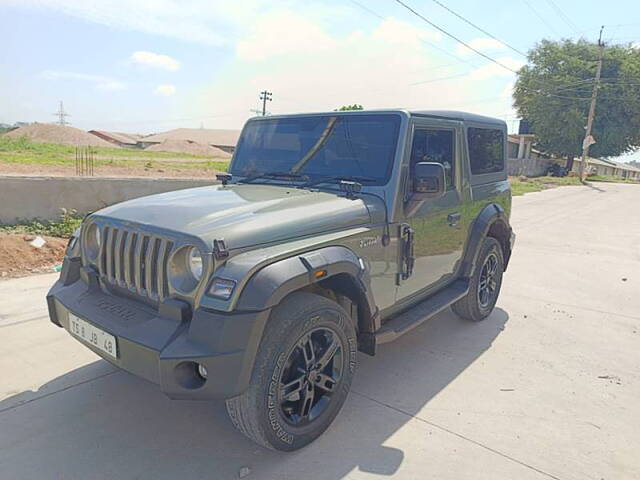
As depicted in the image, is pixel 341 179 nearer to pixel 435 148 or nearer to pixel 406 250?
pixel 406 250

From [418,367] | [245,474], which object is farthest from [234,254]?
[418,367]

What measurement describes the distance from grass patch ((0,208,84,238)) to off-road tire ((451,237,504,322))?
540 centimetres

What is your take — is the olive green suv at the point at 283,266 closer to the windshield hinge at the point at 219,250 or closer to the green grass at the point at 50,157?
the windshield hinge at the point at 219,250

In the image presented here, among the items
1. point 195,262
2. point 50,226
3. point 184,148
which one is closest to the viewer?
point 195,262

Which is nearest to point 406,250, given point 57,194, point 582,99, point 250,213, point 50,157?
point 250,213

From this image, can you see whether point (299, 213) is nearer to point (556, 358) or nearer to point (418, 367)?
point (418, 367)

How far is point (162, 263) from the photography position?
2287 millimetres

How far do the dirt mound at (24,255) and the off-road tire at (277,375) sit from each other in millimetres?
4366

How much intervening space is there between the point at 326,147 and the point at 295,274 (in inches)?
54.7

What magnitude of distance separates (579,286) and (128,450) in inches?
221

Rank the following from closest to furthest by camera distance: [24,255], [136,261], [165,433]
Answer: [136,261] < [165,433] < [24,255]

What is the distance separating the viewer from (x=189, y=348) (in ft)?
6.69

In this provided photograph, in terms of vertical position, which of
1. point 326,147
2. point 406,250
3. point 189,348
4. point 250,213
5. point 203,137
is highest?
point 203,137

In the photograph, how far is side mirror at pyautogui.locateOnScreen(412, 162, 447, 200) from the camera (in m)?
2.87
